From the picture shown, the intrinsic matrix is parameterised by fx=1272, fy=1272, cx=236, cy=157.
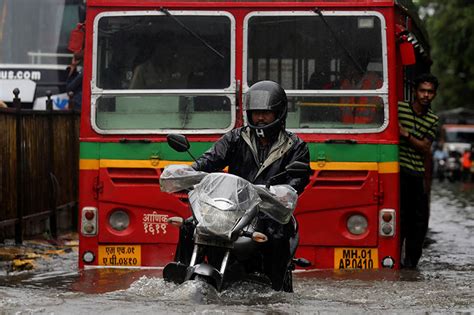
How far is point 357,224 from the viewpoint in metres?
11.3

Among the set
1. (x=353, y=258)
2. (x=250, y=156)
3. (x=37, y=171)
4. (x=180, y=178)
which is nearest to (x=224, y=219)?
(x=180, y=178)

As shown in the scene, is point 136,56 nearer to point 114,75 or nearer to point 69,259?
point 114,75

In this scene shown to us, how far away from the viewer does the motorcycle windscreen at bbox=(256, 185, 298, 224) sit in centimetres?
849

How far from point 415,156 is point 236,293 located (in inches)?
165

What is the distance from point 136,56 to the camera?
11398 millimetres

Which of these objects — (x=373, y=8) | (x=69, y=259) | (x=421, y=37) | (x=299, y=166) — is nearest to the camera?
(x=299, y=166)

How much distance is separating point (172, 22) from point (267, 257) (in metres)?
3.24

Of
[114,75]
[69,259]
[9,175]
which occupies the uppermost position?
[114,75]

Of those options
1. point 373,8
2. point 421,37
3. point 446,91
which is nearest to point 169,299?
point 373,8

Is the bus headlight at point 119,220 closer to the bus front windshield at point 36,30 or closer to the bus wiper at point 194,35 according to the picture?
the bus wiper at point 194,35

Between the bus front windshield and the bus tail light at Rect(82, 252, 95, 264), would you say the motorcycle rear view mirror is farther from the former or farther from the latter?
the bus front windshield

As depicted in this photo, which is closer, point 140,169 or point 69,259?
point 140,169

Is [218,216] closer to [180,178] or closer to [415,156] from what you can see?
[180,178]

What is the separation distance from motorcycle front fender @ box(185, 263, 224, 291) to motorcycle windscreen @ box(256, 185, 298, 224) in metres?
0.58
